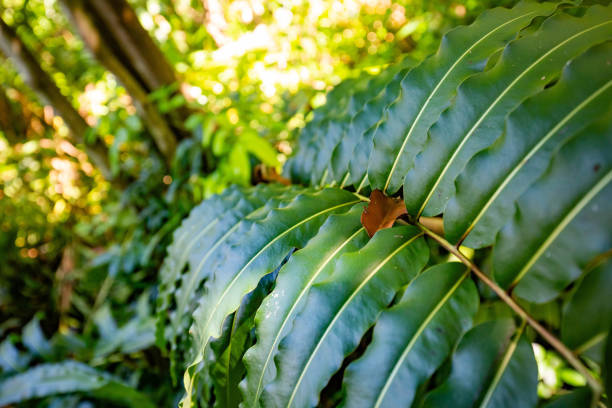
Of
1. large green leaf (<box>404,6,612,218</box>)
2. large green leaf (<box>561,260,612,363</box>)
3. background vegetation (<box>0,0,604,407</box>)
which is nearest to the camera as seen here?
large green leaf (<box>561,260,612,363</box>)

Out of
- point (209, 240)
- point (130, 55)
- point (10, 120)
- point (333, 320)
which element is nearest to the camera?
point (333, 320)

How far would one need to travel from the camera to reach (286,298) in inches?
17.9

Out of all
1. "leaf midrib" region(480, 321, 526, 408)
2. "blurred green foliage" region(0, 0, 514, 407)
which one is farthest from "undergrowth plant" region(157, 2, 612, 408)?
"blurred green foliage" region(0, 0, 514, 407)

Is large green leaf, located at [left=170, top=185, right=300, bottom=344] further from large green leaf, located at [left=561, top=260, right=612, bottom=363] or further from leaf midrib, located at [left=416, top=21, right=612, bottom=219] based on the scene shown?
large green leaf, located at [left=561, top=260, right=612, bottom=363]

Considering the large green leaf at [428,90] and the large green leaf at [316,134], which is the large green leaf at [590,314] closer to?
the large green leaf at [428,90]

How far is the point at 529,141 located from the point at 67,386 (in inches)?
48.5

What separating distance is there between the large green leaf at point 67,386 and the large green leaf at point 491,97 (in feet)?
3.22

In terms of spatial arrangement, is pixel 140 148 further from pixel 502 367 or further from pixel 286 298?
pixel 502 367

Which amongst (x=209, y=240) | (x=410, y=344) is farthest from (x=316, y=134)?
(x=410, y=344)

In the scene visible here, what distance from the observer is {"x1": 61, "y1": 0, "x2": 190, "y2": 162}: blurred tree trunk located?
1340 mm

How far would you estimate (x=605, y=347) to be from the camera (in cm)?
28

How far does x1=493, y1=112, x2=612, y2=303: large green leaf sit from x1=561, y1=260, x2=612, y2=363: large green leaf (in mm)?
11

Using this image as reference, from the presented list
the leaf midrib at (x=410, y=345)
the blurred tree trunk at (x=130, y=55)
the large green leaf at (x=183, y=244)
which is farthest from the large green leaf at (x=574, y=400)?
the blurred tree trunk at (x=130, y=55)

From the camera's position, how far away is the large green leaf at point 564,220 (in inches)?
11.6
